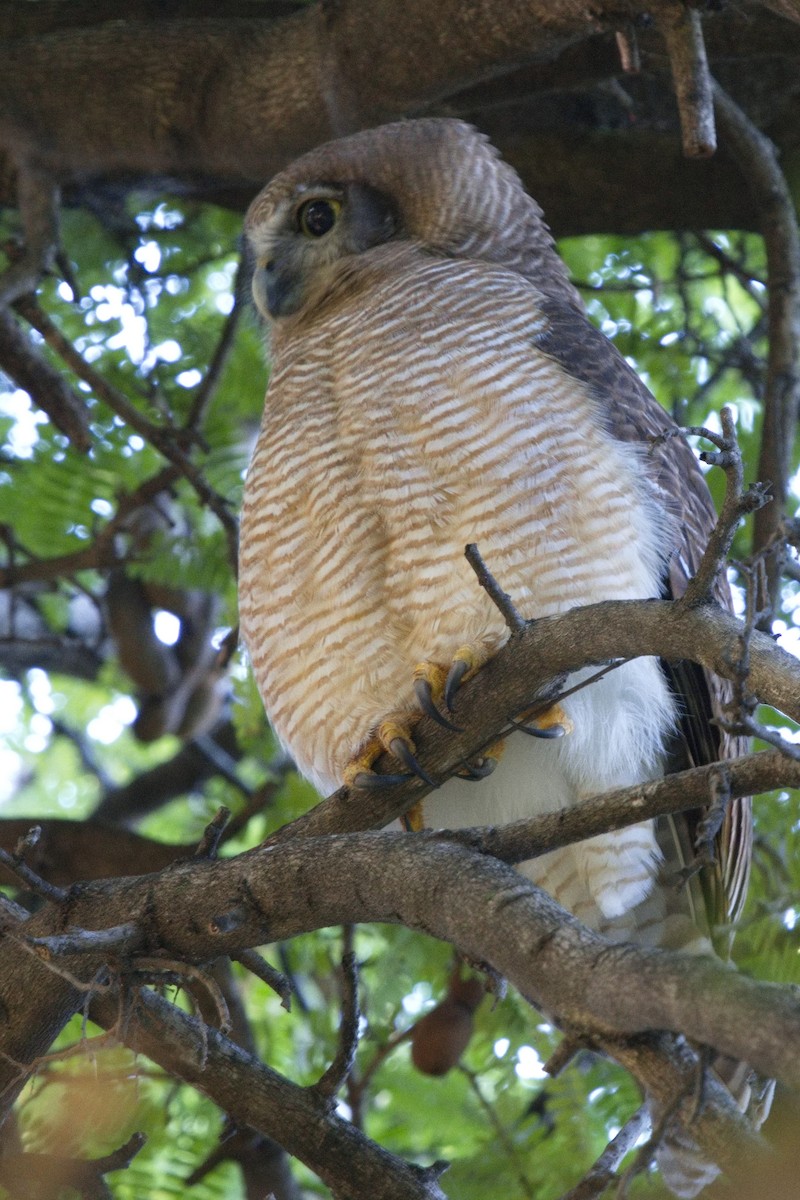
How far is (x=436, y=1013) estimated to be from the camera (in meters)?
3.87

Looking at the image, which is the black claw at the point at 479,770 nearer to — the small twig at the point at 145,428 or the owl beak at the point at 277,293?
the small twig at the point at 145,428

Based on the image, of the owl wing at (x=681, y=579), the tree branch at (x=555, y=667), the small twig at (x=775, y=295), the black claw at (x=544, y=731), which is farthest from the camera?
the small twig at (x=775, y=295)

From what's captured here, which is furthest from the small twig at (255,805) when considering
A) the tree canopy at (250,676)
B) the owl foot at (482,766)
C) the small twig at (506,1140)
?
the owl foot at (482,766)

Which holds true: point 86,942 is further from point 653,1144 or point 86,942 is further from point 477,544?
point 477,544

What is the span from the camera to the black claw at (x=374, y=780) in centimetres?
283

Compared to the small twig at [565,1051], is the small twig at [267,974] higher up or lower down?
lower down

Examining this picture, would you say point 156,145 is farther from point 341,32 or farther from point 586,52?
point 586,52

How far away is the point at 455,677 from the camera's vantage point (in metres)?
2.90

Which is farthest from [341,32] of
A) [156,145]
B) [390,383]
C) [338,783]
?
[338,783]

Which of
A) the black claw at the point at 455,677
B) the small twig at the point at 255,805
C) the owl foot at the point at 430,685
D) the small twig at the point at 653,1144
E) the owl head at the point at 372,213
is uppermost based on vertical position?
the owl head at the point at 372,213

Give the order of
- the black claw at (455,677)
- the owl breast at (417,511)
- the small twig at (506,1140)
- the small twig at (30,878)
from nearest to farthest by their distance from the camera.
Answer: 1. the small twig at (30,878)
2. the black claw at (455,677)
3. the owl breast at (417,511)
4. the small twig at (506,1140)

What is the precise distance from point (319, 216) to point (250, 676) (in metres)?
1.40

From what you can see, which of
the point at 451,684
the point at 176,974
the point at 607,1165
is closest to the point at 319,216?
the point at 451,684

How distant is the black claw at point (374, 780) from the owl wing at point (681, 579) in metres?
0.75
